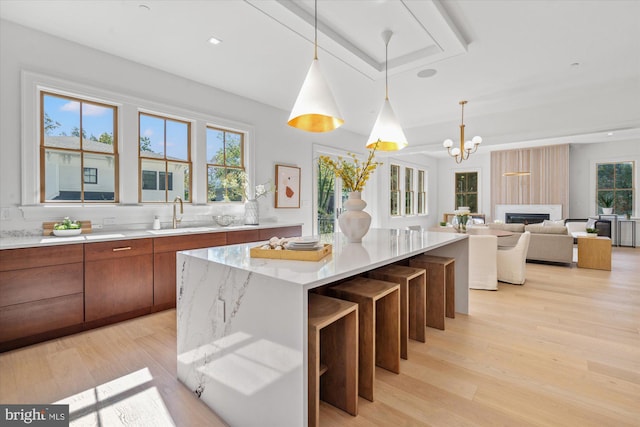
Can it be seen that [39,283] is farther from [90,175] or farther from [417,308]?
[417,308]

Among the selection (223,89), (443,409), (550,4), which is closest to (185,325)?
(443,409)

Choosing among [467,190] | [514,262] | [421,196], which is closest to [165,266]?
[514,262]

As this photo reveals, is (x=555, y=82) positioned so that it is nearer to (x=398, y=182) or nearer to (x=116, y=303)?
(x=398, y=182)

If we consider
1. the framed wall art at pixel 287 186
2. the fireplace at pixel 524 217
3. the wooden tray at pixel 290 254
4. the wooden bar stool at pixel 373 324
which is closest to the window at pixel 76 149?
the framed wall art at pixel 287 186

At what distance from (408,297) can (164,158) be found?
3.25 meters

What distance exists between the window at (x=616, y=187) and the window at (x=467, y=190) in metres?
3.05

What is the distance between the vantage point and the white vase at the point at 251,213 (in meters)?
4.34

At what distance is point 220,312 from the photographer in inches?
62.3

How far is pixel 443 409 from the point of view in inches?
64.6

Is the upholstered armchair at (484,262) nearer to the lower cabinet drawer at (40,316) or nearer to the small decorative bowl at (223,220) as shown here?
the small decorative bowl at (223,220)

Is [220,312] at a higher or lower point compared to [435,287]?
higher

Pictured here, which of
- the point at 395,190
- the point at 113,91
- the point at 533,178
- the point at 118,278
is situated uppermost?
the point at 113,91

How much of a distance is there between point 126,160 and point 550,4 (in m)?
4.27

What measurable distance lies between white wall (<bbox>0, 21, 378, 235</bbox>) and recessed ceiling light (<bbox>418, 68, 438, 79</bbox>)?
2.26 meters
